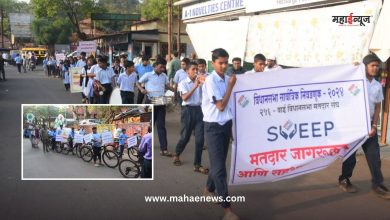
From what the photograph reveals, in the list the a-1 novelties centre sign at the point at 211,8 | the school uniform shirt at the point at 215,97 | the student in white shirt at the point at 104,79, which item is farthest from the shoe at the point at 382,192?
the student in white shirt at the point at 104,79

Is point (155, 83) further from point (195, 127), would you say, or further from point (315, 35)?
point (315, 35)

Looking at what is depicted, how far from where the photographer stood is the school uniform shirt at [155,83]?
807 cm

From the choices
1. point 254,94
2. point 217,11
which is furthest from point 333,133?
point 217,11

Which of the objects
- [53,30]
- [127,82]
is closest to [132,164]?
[127,82]

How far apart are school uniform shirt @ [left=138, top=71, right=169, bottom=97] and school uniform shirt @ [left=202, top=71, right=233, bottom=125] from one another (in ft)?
10.3

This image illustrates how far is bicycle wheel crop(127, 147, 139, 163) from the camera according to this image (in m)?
4.55

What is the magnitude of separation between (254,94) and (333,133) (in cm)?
103

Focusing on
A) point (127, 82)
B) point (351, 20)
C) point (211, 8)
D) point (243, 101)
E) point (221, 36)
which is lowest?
point (243, 101)

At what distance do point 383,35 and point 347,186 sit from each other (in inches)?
107

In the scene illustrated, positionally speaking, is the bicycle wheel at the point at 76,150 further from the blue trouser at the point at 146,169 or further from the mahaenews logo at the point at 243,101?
the mahaenews logo at the point at 243,101

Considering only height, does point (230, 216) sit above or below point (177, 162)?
below

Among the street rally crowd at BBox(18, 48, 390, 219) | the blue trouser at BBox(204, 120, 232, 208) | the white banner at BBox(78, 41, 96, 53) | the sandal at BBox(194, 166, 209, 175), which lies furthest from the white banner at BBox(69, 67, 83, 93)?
the blue trouser at BBox(204, 120, 232, 208)

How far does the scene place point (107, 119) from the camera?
454 cm

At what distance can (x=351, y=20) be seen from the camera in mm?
7984
